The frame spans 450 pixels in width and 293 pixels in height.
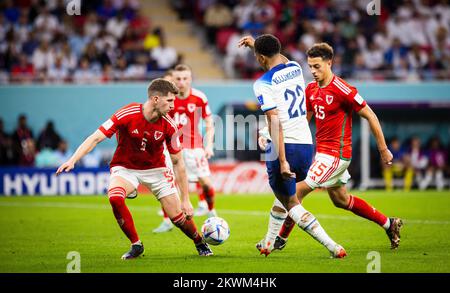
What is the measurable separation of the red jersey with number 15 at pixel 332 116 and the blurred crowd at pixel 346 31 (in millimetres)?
16179

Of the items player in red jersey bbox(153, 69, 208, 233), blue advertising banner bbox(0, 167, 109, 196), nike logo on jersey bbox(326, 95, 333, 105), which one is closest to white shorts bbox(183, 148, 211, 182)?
player in red jersey bbox(153, 69, 208, 233)

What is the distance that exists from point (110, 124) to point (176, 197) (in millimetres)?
1272

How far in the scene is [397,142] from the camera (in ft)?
87.6

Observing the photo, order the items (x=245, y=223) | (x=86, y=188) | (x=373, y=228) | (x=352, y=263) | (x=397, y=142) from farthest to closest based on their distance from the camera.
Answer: (x=397, y=142)
(x=86, y=188)
(x=245, y=223)
(x=373, y=228)
(x=352, y=263)

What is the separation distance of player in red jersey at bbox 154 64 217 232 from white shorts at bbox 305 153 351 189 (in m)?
4.23

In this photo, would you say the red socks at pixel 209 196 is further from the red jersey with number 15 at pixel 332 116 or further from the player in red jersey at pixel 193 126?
the red jersey with number 15 at pixel 332 116

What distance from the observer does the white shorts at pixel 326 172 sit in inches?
416

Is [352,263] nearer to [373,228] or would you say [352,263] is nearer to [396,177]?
[373,228]

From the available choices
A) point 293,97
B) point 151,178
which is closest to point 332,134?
point 293,97

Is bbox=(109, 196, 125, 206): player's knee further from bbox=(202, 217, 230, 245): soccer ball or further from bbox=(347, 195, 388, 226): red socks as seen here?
bbox=(347, 195, 388, 226): red socks

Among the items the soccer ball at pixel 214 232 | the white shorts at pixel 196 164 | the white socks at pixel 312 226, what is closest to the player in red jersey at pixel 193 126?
the white shorts at pixel 196 164

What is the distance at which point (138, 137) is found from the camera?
407 inches

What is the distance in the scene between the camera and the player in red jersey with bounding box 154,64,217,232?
14766 millimetres

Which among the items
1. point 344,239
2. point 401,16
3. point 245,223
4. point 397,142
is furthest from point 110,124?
point 401,16
